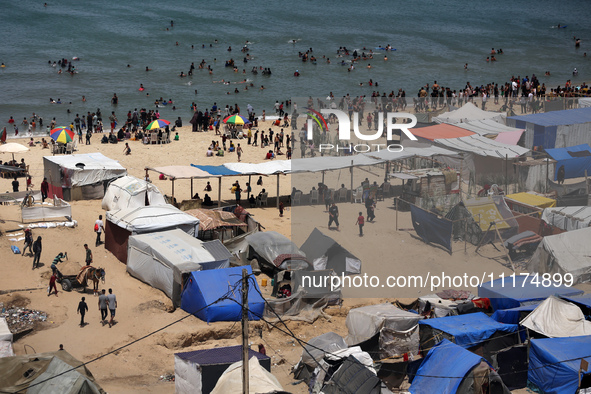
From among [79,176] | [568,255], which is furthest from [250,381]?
[79,176]

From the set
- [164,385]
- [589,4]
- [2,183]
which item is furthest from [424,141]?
[589,4]

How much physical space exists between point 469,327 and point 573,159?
8342 mm

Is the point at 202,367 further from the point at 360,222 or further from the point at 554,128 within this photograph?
the point at 554,128

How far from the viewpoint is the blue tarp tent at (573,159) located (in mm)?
21000

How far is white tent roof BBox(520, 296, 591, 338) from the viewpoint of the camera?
1504cm

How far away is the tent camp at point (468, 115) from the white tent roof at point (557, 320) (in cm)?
961

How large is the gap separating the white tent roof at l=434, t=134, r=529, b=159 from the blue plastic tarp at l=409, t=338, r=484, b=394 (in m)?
8.24

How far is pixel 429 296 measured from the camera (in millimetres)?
17969

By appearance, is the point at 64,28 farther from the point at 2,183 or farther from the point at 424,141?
the point at 424,141

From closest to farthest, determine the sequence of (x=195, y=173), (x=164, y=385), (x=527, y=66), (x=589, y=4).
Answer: (x=164, y=385)
(x=195, y=173)
(x=527, y=66)
(x=589, y=4)

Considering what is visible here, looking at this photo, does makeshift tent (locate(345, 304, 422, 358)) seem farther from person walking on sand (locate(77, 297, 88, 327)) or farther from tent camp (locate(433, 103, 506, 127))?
tent camp (locate(433, 103, 506, 127))

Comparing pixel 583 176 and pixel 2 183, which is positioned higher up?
pixel 583 176

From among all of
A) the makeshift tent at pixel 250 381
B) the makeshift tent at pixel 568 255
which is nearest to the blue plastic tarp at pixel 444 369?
the makeshift tent at pixel 250 381

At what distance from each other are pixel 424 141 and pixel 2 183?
16.8m
